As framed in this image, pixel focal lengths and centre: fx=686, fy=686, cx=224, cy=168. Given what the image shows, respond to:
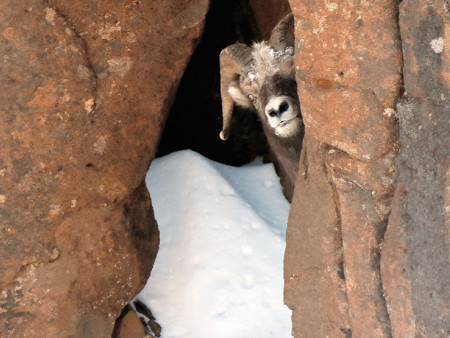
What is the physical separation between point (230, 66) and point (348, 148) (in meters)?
2.14

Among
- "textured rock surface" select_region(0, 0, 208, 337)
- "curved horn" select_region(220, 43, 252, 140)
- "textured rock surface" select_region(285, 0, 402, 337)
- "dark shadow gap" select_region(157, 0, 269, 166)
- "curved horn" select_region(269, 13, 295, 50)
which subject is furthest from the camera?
"dark shadow gap" select_region(157, 0, 269, 166)

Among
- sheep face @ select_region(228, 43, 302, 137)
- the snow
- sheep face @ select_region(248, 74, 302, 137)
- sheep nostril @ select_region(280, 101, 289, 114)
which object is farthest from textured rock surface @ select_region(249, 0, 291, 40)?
sheep nostril @ select_region(280, 101, 289, 114)

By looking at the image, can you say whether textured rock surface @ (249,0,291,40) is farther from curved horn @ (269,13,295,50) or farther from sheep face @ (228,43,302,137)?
curved horn @ (269,13,295,50)

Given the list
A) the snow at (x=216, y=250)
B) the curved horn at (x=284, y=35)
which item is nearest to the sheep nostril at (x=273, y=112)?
the curved horn at (x=284, y=35)

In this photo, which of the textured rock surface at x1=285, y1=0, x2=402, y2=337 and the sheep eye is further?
the sheep eye

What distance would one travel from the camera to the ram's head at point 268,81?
3.83 metres

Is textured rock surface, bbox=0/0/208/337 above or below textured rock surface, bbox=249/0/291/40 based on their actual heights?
above

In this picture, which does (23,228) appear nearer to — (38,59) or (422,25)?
(38,59)

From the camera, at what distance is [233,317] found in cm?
507

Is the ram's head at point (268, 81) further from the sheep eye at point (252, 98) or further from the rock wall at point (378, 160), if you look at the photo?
the rock wall at point (378, 160)

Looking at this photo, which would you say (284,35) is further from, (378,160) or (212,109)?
(212,109)

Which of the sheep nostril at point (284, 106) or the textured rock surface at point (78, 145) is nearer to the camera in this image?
the sheep nostril at point (284, 106)

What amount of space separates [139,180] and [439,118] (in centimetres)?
255

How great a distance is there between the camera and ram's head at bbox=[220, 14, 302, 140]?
383 cm
